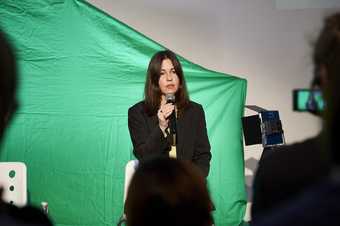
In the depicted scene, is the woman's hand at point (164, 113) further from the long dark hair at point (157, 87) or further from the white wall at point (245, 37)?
the white wall at point (245, 37)

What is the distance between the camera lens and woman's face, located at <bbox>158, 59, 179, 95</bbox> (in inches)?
97.8

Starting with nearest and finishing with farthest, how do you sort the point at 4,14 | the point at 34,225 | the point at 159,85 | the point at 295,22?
the point at 34,225
the point at 159,85
the point at 4,14
the point at 295,22

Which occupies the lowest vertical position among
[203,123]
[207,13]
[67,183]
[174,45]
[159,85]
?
[67,183]

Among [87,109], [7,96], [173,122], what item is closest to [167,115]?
[173,122]

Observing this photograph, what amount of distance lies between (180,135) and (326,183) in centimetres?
198

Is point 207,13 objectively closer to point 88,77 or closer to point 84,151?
point 88,77

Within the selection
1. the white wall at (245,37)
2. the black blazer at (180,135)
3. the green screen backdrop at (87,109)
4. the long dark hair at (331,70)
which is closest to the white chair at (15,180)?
the black blazer at (180,135)

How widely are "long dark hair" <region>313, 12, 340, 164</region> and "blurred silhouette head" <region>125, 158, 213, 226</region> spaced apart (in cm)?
35

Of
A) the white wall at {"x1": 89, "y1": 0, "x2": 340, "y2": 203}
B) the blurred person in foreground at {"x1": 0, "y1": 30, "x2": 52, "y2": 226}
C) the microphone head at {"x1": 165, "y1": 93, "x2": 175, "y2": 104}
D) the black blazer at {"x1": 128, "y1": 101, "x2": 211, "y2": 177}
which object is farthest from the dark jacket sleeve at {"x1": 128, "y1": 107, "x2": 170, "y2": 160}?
the blurred person in foreground at {"x1": 0, "y1": 30, "x2": 52, "y2": 226}

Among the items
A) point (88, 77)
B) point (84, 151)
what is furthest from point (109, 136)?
point (88, 77)

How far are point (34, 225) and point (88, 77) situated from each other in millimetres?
2874

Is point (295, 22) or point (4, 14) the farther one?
point (295, 22)

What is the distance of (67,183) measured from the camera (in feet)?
11.1

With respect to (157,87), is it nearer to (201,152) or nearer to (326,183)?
(201,152)
